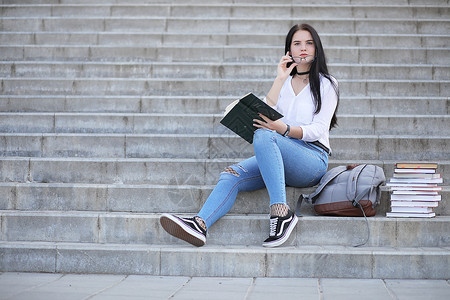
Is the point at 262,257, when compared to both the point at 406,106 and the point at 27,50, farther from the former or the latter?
the point at 27,50

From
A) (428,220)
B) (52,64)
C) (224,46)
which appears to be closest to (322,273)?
(428,220)

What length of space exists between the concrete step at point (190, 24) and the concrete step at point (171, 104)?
1.82m

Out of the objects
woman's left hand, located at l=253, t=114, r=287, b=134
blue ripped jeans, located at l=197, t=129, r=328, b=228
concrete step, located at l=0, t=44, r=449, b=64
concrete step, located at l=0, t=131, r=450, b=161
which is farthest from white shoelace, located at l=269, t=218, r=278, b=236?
concrete step, located at l=0, t=44, r=449, b=64

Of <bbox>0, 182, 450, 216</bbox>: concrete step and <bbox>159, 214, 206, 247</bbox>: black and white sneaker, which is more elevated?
<bbox>0, 182, 450, 216</bbox>: concrete step

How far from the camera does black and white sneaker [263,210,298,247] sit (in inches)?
156

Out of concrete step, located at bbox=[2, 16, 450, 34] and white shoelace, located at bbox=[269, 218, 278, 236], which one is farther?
concrete step, located at bbox=[2, 16, 450, 34]

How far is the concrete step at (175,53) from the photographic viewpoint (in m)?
6.78

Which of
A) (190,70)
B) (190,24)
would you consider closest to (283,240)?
(190,70)

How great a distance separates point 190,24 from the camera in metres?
7.61

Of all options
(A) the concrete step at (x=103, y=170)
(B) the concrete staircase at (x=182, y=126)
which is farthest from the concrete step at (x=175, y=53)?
(A) the concrete step at (x=103, y=170)

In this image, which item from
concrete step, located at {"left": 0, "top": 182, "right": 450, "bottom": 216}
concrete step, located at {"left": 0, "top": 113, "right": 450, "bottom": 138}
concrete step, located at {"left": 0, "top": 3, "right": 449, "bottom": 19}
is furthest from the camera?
concrete step, located at {"left": 0, "top": 3, "right": 449, "bottom": 19}

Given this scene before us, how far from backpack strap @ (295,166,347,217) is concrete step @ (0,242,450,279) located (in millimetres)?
334

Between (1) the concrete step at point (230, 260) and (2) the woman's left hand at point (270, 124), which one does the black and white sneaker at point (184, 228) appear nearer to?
(1) the concrete step at point (230, 260)

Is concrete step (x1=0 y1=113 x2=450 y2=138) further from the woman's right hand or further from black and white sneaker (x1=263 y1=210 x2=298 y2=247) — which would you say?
black and white sneaker (x1=263 y1=210 x2=298 y2=247)
